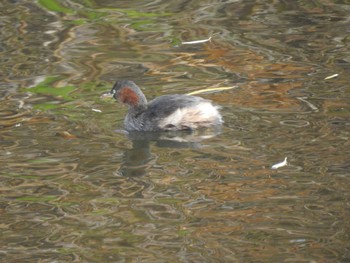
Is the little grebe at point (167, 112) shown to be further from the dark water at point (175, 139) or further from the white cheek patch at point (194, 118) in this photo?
the dark water at point (175, 139)

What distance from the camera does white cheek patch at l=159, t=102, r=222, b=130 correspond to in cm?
904

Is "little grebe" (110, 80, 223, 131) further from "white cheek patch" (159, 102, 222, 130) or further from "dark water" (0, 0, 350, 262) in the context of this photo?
"dark water" (0, 0, 350, 262)

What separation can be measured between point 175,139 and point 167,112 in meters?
0.31

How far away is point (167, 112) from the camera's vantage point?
9164mm

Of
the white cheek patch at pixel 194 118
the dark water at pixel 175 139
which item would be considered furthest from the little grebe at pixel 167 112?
the dark water at pixel 175 139

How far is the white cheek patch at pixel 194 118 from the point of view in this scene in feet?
29.7

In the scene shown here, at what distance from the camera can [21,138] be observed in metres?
8.80

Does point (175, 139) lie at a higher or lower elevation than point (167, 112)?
lower

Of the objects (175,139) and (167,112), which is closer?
(175,139)

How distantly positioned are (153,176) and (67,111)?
6.45 feet

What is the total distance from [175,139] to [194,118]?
29cm

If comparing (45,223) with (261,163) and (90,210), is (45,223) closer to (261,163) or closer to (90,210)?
(90,210)

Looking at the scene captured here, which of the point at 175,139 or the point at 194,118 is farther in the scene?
the point at 194,118

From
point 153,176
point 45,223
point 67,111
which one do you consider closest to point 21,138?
point 67,111
